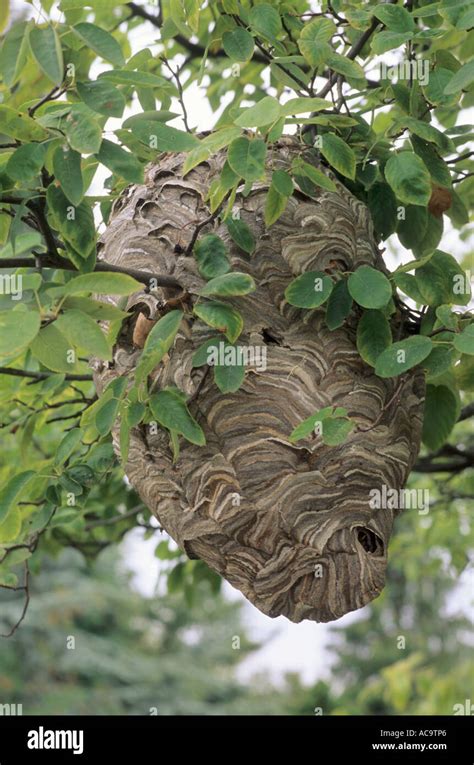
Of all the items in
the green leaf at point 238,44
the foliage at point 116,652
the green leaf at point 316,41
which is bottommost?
the foliage at point 116,652

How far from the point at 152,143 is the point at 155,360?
31cm

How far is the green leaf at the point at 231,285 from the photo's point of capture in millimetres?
1408

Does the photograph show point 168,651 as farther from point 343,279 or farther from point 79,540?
point 343,279

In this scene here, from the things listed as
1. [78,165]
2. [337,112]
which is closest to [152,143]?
[78,165]

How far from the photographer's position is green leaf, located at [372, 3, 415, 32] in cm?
152

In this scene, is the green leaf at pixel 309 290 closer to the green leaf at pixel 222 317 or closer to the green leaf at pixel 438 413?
the green leaf at pixel 222 317

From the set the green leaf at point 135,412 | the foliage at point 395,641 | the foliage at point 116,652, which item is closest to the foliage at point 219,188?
the green leaf at point 135,412

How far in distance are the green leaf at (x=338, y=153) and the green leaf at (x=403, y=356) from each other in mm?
293

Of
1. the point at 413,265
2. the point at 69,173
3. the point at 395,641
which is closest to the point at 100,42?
the point at 69,173

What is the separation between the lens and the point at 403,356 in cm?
145

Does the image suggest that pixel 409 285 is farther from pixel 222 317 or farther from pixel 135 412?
pixel 135 412

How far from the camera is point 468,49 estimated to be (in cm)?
220

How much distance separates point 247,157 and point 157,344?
1.00 feet

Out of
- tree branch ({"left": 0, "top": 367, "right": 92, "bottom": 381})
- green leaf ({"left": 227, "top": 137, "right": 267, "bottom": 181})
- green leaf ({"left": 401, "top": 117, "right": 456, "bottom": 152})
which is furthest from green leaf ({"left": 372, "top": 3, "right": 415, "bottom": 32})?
tree branch ({"left": 0, "top": 367, "right": 92, "bottom": 381})
